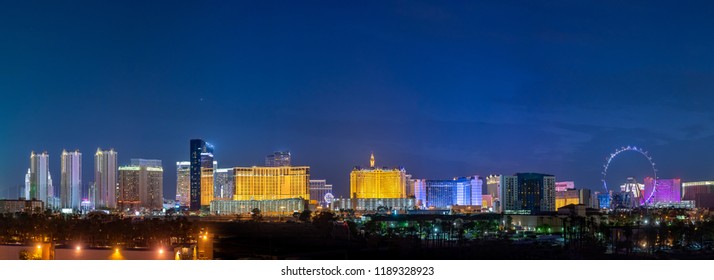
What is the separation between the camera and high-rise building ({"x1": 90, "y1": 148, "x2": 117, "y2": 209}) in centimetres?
11294

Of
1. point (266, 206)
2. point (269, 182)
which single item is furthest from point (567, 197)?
point (269, 182)

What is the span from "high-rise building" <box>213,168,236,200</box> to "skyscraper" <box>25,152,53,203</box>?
26.0 metres

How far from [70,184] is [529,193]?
56.8m

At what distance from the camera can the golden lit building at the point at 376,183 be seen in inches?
4665

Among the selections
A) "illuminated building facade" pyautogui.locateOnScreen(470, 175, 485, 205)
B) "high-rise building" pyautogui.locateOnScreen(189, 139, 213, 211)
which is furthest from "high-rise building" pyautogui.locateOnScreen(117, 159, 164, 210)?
"illuminated building facade" pyautogui.locateOnScreen(470, 175, 485, 205)

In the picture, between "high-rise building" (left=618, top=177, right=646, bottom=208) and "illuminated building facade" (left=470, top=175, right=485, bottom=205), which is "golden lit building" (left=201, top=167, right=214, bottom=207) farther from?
"high-rise building" (left=618, top=177, right=646, bottom=208)

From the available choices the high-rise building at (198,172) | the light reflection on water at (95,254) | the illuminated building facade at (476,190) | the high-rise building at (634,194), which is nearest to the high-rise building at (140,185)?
the high-rise building at (198,172)

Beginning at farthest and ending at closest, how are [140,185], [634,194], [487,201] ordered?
[140,185]
[487,201]
[634,194]

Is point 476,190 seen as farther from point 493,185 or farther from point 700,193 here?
point 700,193

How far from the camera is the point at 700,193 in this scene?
101 metres

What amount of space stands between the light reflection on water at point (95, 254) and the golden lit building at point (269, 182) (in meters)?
89.4

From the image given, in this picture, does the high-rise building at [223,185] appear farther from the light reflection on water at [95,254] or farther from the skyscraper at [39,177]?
the light reflection on water at [95,254]

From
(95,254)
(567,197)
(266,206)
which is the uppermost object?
(95,254)
